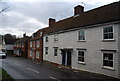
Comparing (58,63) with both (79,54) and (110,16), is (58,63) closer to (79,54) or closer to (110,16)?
(79,54)

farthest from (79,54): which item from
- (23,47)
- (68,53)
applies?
(23,47)

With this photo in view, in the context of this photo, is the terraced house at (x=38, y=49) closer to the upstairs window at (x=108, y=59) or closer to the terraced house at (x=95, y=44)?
the terraced house at (x=95, y=44)

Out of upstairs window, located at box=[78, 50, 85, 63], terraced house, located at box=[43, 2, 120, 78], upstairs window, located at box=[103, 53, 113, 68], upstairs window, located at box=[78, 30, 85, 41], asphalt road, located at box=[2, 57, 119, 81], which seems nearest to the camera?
asphalt road, located at box=[2, 57, 119, 81]

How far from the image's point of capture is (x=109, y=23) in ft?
48.7

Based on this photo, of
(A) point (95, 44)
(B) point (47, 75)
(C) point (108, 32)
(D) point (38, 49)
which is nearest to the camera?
(C) point (108, 32)

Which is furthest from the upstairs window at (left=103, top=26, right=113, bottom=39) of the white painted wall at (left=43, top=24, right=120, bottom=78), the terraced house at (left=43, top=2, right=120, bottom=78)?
the white painted wall at (left=43, top=24, right=120, bottom=78)

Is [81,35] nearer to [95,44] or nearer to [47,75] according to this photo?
[95,44]

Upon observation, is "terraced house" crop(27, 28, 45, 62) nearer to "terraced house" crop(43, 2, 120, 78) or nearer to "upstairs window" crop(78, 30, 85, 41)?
"terraced house" crop(43, 2, 120, 78)

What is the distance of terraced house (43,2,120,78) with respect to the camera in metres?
14.4

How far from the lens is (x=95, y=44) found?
16.5 m

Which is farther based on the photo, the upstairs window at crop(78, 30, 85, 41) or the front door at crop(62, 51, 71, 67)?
the front door at crop(62, 51, 71, 67)

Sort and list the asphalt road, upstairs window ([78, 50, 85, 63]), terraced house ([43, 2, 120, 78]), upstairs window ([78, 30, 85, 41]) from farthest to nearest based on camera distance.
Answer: upstairs window ([78, 30, 85, 41]), upstairs window ([78, 50, 85, 63]), terraced house ([43, 2, 120, 78]), the asphalt road

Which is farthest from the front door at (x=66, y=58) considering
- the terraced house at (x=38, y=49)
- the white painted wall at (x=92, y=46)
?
the terraced house at (x=38, y=49)

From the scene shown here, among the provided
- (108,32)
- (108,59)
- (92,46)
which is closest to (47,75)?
(92,46)
